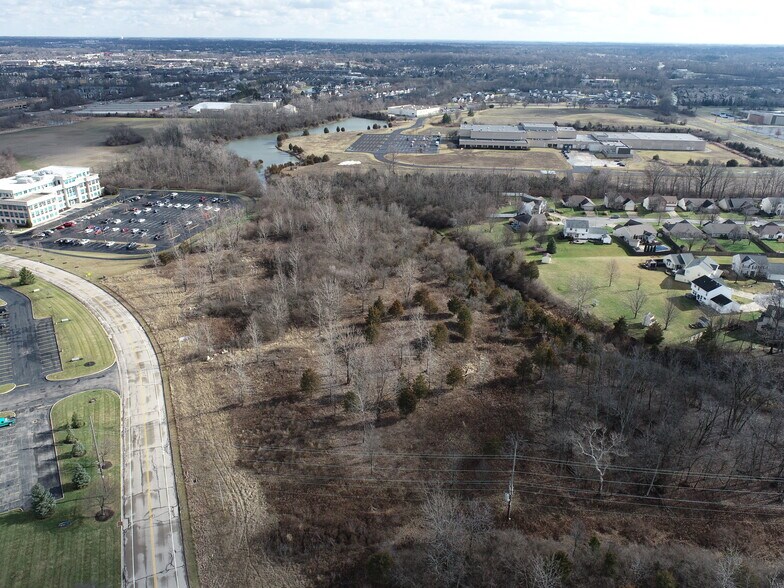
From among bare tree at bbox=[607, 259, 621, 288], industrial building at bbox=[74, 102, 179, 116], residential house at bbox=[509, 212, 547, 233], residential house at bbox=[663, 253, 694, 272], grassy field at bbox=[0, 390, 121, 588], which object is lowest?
grassy field at bbox=[0, 390, 121, 588]

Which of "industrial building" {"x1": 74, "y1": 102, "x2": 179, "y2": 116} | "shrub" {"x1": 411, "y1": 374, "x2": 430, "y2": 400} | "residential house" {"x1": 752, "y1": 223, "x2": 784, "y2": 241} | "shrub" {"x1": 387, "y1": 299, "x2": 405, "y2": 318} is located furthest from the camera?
"industrial building" {"x1": 74, "y1": 102, "x2": 179, "y2": 116}

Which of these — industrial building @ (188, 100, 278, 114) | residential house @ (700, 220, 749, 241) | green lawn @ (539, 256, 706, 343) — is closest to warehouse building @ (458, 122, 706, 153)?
residential house @ (700, 220, 749, 241)

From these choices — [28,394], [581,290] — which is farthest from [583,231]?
[28,394]

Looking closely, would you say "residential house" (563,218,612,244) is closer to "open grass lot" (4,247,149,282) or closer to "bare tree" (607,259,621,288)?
"bare tree" (607,259,621,288)

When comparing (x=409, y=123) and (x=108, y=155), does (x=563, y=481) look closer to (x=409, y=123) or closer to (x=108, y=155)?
(x=108, y=155)

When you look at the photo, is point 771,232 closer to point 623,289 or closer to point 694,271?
point 694,271

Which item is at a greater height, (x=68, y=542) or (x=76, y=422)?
(x=76, y=422)

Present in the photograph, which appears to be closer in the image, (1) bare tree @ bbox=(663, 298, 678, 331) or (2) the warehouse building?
(1) bare tree @ bbox=(663, 298, 678, 331)
